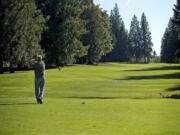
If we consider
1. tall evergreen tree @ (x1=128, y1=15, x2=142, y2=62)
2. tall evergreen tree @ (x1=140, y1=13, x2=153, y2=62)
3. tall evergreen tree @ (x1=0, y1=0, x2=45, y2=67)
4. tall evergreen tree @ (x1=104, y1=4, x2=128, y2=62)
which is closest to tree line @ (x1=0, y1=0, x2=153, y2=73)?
tall evergreen tree @ (x1=0, y1=0, x2=45, y2=67)

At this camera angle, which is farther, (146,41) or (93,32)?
(146,41)

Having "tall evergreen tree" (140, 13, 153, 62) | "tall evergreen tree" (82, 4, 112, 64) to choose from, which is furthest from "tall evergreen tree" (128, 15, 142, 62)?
"tall evergreen tree" (82, 4, 112, 64)

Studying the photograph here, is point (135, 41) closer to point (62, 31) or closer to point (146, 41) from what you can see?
point (146, 41)

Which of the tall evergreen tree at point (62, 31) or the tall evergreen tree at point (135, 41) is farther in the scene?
the tall evergreen tree at point (135, 41)

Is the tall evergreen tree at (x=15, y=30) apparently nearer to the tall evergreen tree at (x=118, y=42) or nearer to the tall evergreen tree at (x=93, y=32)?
the tall evergreen tree at (x=93, y=32)

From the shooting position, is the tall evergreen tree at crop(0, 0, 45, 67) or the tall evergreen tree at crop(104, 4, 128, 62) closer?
the tall evergreen tree at crop(0, 0, 45, 67)

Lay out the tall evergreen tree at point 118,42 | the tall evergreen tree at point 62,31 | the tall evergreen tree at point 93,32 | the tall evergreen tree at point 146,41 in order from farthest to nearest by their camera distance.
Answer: the tall evergreen tree at point 146,41
the tall evergreen tree at point 118,42
the tall evergreen tree at point 93,32
the tall evergreen tree at point 62,31

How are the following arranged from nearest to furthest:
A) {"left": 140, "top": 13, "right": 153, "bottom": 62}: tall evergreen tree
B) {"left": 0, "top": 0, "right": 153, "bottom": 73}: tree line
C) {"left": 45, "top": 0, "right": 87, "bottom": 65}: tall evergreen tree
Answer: {"left": 0, "top": 0, "right": 153, "bottom": 73}: tree line < {"left": 45, "top": 0, "right": 87, "bottom": 65}: tall evergreen tree < {"left": 140, "top": 13, "right": 153, "bottom": 62}: tall evergreen tree

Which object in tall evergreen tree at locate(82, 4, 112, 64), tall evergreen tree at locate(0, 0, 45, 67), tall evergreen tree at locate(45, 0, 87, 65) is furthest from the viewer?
tall evergreen tree at locate(82, 4, 112, 64)

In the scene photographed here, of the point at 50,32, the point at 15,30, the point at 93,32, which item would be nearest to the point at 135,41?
the point at 93,32

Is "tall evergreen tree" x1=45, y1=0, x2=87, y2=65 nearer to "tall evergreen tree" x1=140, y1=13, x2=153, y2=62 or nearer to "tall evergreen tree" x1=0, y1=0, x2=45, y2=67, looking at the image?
"tall evergreen tree" x1=0, y1=0, x2=45, y2=67

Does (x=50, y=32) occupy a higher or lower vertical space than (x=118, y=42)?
lower

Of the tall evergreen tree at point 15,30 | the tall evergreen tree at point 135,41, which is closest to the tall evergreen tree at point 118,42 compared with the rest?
the tall evergreen tree at point 135,41

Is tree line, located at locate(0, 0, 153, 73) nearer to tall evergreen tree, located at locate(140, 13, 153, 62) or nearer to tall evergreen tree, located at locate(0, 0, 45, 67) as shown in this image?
tall evergreen tree, located at locate(0, 0, 45, 67)
